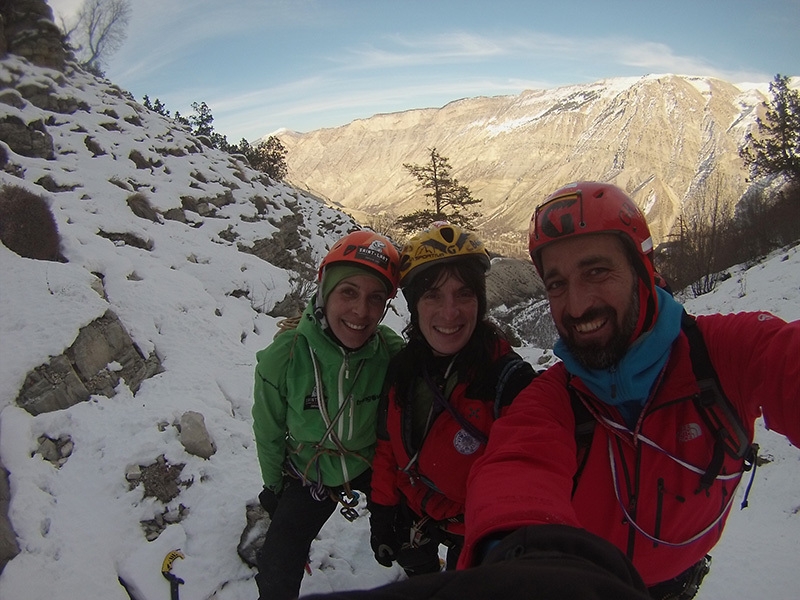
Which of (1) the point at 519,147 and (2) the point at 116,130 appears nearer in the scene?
(2) the point at 116,130

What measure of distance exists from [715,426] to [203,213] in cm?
1467

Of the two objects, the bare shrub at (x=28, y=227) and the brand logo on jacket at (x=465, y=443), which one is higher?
the bare shrub at (x=28, y=227)

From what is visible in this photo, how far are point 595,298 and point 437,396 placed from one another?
0.92 meters

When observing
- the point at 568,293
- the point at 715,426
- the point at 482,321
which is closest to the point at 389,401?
the point at 482,321

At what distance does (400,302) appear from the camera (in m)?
15.2

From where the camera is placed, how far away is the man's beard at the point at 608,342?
163cm

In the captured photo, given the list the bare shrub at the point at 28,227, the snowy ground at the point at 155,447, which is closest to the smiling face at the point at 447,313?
the snowy ground at the point at 155,447

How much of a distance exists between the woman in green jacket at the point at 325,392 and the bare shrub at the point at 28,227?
636 cm

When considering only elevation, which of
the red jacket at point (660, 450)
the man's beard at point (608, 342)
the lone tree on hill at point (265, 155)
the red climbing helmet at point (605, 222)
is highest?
the lone tree on hill at point (265, 155)

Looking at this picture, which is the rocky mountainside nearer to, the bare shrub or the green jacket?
the bare shrub

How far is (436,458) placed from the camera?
2139 mm

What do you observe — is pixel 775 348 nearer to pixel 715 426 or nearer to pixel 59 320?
pixel 715 426

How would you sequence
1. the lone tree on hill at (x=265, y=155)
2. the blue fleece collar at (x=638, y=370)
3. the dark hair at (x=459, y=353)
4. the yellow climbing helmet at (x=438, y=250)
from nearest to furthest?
the blue fleece collar at (x=638, y=370) → the dark hair at (x=459, y=353) → the yellow climbing helmet at (x=438, y=250) → the lone tree on hill at (x=265, y=155)

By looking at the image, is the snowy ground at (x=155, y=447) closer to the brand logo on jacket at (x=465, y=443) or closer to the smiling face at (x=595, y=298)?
the brand logo on jacket at (x=465, y=443)
